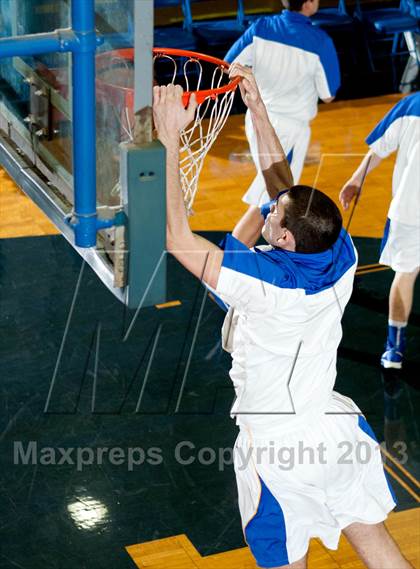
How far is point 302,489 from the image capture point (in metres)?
4.26

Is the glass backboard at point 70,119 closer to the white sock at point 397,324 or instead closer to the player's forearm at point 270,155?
the player's forearm at point 270,155

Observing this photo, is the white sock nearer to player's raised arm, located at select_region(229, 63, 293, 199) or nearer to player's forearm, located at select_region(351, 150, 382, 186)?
player's forearm, located at select_region(351, 150, 382, 186)

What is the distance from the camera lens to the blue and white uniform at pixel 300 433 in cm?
411

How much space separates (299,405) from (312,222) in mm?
757

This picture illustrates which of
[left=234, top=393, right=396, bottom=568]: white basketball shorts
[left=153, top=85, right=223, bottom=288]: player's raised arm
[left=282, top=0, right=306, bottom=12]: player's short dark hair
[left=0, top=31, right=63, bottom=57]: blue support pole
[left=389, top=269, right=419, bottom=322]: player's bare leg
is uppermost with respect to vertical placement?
[left=0, top=31, right=63, bottom=57]: blue support pole

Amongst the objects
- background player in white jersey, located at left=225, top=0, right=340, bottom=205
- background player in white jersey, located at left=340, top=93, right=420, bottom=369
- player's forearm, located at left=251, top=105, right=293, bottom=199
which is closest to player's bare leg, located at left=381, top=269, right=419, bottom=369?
background player in white jersey, located at left=340, top=93, right=420, bottom=369

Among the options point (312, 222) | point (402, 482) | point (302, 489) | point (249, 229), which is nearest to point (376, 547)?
point (302, 489)

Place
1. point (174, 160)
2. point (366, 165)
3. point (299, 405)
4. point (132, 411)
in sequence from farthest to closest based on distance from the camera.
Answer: point (366, 165) < point (132, 411) < point (299, 405) < point (174, 160)

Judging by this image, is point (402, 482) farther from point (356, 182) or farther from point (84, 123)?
point (84, 123)

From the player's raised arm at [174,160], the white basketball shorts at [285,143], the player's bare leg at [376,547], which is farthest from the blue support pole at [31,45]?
the white basketball shorts at [285,143]

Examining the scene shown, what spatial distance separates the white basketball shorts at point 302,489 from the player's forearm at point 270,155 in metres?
0.97

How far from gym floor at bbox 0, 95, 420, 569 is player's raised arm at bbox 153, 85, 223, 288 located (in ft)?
7.29

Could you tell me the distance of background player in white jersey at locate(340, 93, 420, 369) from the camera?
646 cm

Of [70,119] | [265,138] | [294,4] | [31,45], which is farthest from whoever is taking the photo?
[294,4]
